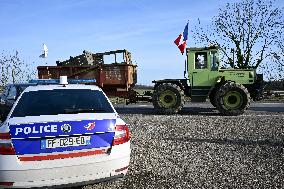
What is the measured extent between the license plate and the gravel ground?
107 cm

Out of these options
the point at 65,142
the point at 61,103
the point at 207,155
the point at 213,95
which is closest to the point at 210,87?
the point at 213,95

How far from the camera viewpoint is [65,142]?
3766 mm

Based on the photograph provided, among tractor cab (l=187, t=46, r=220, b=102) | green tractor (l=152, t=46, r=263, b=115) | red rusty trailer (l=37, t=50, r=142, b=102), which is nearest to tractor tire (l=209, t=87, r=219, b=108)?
green tractor (l=152, t=46, r=263, b=115)

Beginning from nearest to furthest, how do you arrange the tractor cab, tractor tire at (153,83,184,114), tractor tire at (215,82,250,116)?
tractor tire at (215,82,250,116), the tractor cab, tractor tire at (153,83,184,114)

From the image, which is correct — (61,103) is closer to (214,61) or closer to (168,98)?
(168,98)

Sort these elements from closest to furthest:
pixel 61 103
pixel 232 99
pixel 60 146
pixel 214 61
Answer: pixel 60 146 < pixel 61 103 < pixel 232 99 < pixel 214 61

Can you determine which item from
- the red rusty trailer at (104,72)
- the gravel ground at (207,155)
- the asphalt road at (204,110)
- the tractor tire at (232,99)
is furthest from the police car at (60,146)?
the red rusty trailer at (104,72)

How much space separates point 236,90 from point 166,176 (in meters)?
7.76

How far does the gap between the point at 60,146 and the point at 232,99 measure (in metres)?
9.47

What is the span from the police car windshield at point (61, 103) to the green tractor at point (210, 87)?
318 inches

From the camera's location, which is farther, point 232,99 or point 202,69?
point 202,69

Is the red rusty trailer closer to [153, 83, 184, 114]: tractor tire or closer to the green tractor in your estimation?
[153, 83, 184, 114]: tractor tire

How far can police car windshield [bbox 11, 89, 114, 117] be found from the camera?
164 inches

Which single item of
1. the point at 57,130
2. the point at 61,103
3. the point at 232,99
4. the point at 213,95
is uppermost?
the point at 61,103
